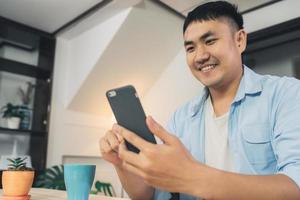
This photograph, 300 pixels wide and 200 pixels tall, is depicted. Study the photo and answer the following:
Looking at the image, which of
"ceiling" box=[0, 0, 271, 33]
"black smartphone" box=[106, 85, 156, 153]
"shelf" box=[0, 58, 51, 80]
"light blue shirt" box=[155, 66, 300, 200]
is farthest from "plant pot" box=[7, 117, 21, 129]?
"black smartphone" box=[106, 85, 156, 153]

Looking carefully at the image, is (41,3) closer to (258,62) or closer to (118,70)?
(118,70)

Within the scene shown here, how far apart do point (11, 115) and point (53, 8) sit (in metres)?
1.04

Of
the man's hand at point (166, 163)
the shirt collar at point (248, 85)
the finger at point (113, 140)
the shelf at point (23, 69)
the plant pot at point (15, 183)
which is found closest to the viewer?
the man's hand at point (166, 163)

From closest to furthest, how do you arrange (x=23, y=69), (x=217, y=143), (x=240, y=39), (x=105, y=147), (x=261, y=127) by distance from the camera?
(x=105, y=147)
(x=261, y=127)
(x=217, y=143)
(x=240, y=39)
(x=23, y=69)

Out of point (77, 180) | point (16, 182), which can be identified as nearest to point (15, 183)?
point (16, 182)

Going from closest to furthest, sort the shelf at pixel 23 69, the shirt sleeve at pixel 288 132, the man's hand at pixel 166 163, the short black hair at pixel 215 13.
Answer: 1. the man's hand at pixel 166 163
2. the shirt sleeve at pixel 288 132
3. the short black hair at pixel 215 13
4. the shelf at pixel 23 69

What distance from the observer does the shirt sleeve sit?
2.08 feet

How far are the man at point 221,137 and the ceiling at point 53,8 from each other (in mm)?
1625

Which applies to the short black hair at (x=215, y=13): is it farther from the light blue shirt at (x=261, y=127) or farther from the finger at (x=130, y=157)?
the finger at (x=130, y=157)

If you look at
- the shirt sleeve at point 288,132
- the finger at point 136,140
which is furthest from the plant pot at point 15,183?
the shirt sleeve at point 288,132

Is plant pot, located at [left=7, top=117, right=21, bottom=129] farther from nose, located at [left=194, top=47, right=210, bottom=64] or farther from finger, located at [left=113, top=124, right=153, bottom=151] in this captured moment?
finger, located at [left=113, top=124, right=153, bottom=151]

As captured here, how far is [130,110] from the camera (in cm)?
67

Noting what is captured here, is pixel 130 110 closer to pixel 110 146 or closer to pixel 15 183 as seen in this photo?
pixel 110 146

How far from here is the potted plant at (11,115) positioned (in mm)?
2652
